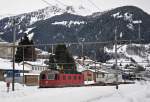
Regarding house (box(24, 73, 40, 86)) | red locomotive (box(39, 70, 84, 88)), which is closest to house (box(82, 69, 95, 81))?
house (box(24, 73, 40, 86))

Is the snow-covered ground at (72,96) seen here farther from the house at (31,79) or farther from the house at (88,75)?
the house at (88,75)

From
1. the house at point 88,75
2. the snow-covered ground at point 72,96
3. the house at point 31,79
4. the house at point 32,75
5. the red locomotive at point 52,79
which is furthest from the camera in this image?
the house at point 88,75

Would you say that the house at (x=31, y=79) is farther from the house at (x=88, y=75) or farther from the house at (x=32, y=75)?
the house at (x=88, y=75)

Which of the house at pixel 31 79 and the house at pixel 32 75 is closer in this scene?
the house at pixel 31 79

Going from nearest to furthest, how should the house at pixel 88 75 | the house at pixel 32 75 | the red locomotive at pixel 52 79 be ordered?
the red locomotive at pixel 52 79 < the house at pixel 32 75 < the house at pixel 88 75

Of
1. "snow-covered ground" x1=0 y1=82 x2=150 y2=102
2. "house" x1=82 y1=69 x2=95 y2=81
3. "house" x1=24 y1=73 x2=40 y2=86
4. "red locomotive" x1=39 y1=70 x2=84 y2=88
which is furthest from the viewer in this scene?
"house" x1=82 y1=69 x2=95 y2=81

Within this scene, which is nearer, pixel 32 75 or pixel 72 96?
pixel 72 96

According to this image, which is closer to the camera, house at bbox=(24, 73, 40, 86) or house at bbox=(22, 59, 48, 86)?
house at bbox=(24, 73, 40, 86)

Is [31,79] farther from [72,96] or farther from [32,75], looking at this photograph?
[72,96]

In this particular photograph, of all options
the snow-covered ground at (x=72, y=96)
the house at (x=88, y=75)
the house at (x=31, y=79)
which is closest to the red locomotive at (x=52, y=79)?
the house at (x=31, y=79)

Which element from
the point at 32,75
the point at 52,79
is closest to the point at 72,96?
the point at 52,79

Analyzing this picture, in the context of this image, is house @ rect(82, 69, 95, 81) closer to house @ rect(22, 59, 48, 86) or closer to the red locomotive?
house @ rect(22, 59, 48, 86)

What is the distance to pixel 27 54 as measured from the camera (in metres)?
94.9

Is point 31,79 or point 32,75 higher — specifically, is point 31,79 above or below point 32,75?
below
